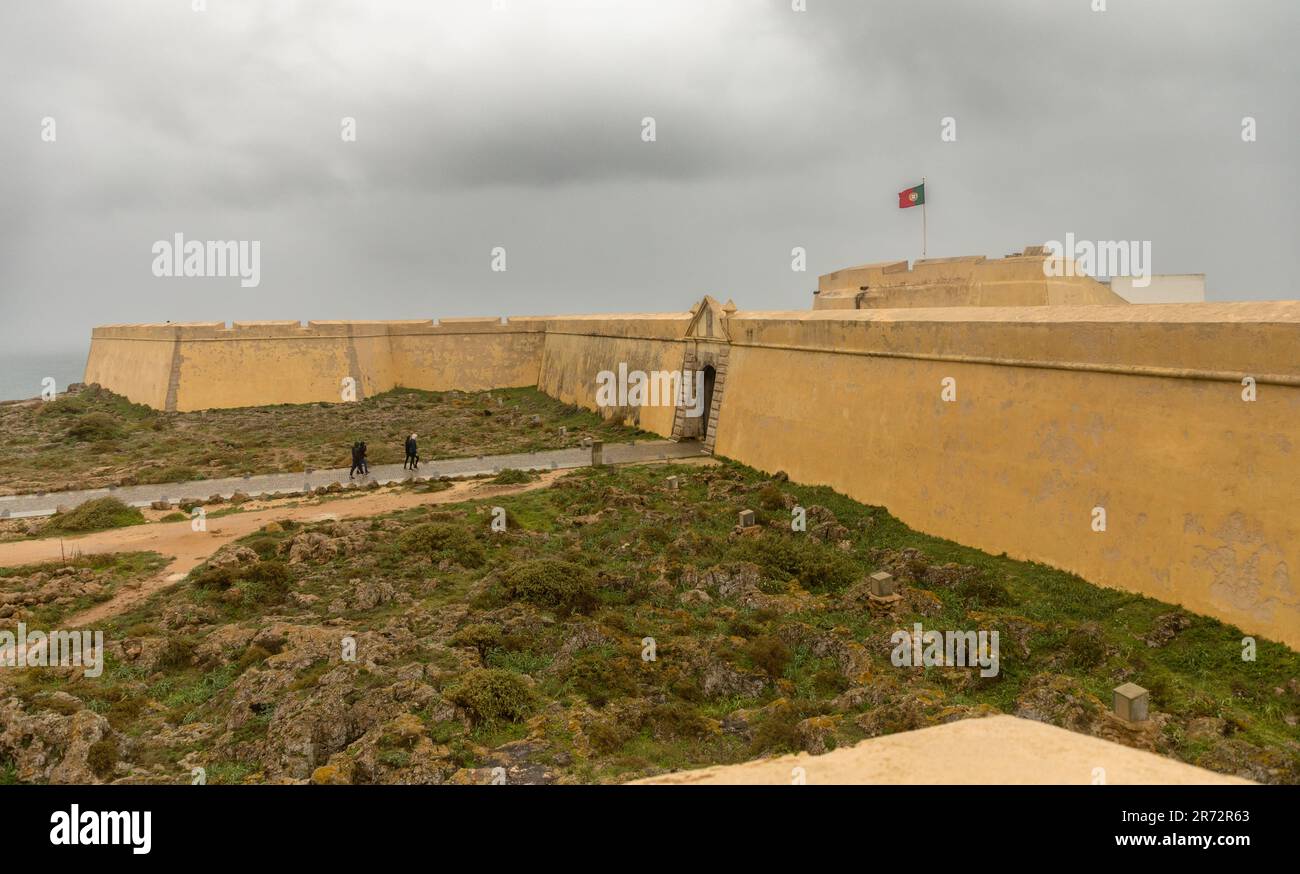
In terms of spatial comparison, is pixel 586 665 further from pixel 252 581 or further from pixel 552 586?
pixel 252 581

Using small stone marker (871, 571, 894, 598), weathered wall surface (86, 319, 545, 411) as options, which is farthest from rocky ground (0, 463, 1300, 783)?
weathered wall surface (86, 319, 545, 411)

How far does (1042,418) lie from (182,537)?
1699 centimetres

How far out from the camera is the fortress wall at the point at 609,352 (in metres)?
27.1

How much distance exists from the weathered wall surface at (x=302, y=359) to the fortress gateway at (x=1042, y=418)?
15.0 meters

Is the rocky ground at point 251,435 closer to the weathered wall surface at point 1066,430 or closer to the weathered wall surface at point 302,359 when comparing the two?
the weathered wall surface at point 302,359

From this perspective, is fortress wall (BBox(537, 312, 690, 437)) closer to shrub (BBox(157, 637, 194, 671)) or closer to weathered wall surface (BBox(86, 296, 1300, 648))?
weathered wall surface (BBox(86, 296, 1300, 648))

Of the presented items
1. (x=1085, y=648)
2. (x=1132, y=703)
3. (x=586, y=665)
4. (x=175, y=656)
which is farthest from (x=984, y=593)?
(x=175, y=656)

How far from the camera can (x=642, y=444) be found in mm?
25516

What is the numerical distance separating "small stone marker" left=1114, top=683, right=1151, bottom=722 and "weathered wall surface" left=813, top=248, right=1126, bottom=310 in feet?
48.8

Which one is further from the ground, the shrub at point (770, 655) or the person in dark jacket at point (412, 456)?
the person in dark jacket at point (412, 456)

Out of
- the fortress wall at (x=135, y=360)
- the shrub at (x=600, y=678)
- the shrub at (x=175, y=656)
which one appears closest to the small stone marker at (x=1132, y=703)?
the shrub at (x=600, y=678)

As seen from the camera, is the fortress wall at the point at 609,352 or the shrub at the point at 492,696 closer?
the shrub at the point at 492,696

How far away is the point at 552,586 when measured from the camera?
40.7ft
